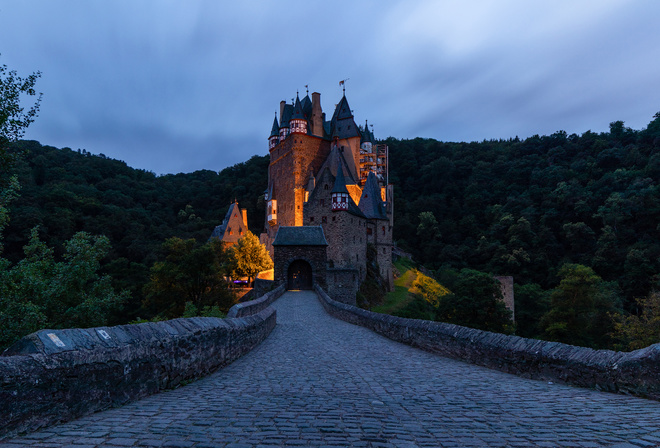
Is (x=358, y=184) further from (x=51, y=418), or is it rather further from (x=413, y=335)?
(x=51, y=418)

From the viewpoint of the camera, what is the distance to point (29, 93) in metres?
15.3

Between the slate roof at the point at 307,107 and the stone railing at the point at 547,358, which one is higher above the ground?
the slate roof at the point at 307,107

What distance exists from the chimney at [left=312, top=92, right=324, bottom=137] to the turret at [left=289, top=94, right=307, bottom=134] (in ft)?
6.87

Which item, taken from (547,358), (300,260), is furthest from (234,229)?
(547,358)

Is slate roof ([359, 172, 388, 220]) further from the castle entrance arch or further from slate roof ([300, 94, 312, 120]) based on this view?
the castle entrance arch

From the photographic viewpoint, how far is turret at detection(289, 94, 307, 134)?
55.9 m

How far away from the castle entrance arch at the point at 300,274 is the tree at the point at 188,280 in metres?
5.26

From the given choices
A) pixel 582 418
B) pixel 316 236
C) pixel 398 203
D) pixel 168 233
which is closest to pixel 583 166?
pixel 398 203

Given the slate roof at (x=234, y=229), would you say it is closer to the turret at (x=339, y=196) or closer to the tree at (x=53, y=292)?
the turret at (x=339, y=196)

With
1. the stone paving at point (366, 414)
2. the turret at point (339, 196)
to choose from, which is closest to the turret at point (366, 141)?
the turret at point (339, 196)

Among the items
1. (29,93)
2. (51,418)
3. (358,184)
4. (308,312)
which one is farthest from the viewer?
(358,184)

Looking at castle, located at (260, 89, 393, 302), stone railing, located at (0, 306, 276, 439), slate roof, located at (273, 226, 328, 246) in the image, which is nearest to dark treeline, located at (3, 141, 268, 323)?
slate roof, located at (273, 226, 328, 246)

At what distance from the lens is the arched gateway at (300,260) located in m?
32.4

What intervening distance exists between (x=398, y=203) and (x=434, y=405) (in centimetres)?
8683
